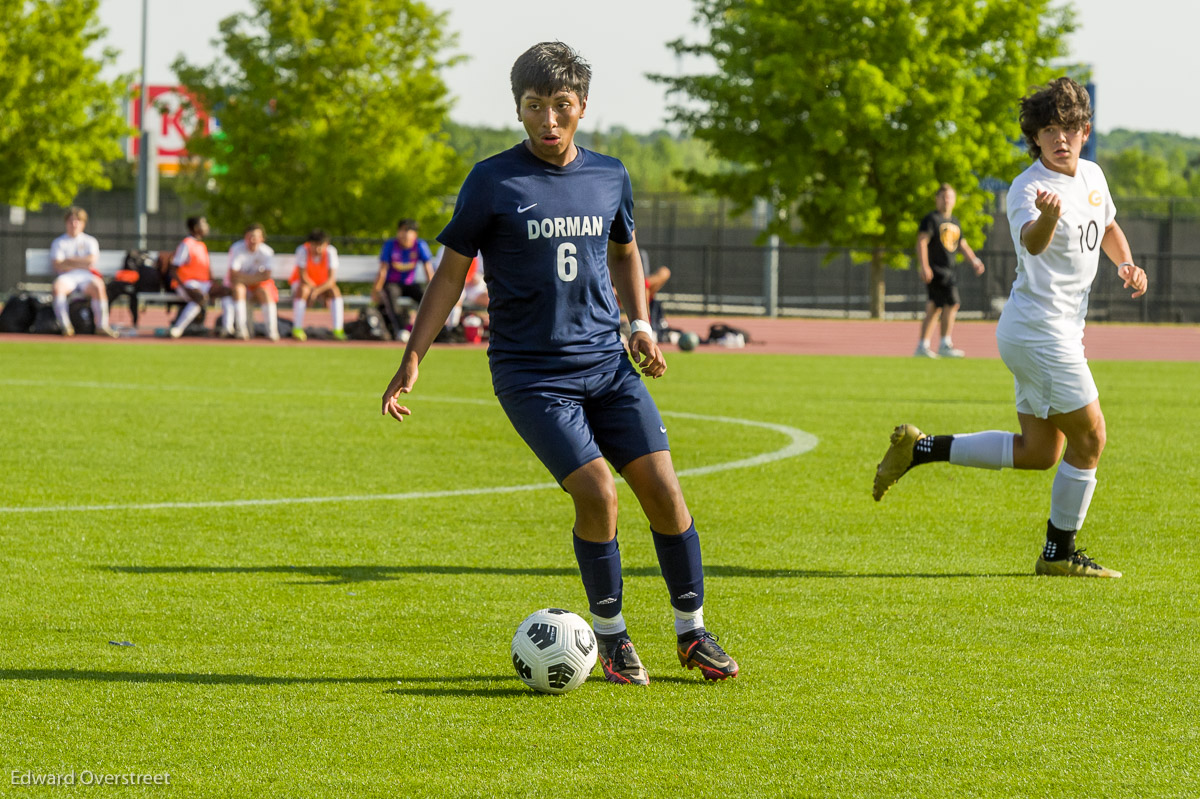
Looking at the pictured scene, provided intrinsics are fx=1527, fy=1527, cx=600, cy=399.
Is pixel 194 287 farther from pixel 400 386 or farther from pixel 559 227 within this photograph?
pixel 559 227

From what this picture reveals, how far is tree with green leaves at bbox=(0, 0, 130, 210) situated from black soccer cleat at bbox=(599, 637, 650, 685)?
3530 cm

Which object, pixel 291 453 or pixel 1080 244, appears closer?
pixel 1080 244

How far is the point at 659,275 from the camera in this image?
22.6m

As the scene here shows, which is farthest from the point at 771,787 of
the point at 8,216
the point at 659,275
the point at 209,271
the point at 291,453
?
the point at 8,216

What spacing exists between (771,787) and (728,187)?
3446 centimetres

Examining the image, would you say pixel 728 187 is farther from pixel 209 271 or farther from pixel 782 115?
pixel 209 271

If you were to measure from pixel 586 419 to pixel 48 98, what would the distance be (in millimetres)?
36043

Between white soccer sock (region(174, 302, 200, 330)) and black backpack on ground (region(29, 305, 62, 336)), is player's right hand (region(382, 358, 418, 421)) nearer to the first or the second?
white soccer sock (region(174, 302, 200, 330))

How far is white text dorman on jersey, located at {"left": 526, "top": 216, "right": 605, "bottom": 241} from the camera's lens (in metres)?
4.60

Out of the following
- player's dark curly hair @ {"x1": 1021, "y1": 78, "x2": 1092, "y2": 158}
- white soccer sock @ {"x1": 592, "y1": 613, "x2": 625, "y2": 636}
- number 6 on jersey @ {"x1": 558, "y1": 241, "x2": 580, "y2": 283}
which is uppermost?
player's dark curly hair @ {"x1": 1021, "y1": 78, "x2": 1092, "y2": 158}

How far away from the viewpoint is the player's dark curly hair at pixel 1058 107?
6.10 meters

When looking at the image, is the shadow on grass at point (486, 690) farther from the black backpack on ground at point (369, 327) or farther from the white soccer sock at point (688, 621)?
the black backpack on ground at point (369, 327)

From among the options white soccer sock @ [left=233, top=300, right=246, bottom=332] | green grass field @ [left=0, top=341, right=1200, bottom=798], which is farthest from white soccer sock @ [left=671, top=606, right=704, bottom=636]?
white soccer sock @ [left=233, top=300, right=246, bottom=332]

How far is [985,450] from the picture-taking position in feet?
21.8
